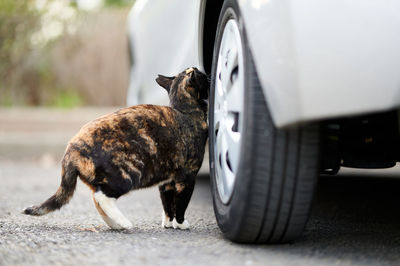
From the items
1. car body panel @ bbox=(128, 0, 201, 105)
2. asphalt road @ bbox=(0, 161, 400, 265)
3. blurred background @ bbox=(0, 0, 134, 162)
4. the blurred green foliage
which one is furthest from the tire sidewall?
the blurred green foliage

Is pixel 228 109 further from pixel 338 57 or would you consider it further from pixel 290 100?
pixel 338 57

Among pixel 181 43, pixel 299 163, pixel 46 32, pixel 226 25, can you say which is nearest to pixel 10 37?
pixel 46 32

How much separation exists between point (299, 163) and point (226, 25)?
2.27 ft

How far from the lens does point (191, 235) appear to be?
2322 millimetres

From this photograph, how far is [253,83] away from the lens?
70.8 inches

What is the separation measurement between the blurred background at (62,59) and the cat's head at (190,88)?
4.90m

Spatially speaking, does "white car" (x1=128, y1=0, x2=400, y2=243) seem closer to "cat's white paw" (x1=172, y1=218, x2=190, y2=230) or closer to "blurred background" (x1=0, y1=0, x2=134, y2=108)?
"cat's white paw" (x1=172, y1=218, x2=190, y2=230)

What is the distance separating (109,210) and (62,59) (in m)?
7.24

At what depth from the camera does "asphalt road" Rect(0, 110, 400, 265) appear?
5.98 feet

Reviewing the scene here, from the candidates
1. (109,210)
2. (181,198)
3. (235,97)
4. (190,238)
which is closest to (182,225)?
(181,198)

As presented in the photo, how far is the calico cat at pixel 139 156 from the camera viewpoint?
224cm

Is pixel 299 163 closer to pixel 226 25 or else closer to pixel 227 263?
pixel 227 263

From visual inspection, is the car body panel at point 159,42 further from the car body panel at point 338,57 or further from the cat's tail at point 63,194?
the car body panel at point 338,57

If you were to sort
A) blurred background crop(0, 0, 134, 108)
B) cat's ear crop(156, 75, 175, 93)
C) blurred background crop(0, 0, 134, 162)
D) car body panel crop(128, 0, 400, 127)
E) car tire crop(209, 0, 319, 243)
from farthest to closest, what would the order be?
1. blurred background crop(0, 0, 134, 108)
2. blurred background crop(0, 0, 134, 162)
3. cat's ear crop(156, 75, 175, 93)
4. car tire crop(209, 0, 319, 243)
5. car body panel crop(128, 0, 400, 127)
